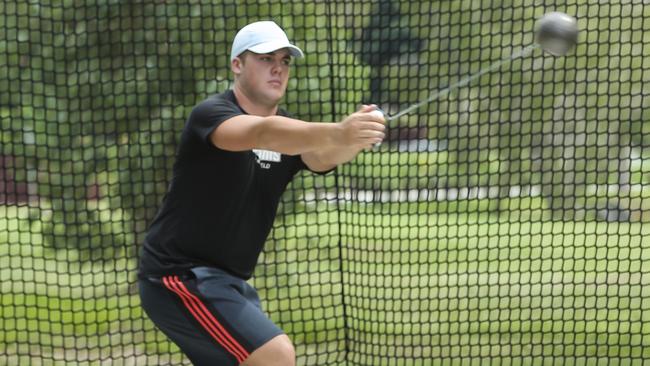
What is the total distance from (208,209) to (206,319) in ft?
1.36

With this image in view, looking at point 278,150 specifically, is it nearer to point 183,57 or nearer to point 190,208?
point 190,208

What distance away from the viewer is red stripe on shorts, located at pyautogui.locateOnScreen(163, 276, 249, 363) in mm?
4246

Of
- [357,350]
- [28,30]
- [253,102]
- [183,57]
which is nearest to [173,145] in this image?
[183,57]

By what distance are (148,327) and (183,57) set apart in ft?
6.80

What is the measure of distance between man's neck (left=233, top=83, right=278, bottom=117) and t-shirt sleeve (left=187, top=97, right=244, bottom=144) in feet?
0.54

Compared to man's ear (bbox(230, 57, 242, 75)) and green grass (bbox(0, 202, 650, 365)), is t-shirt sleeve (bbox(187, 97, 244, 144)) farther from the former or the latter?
green grass (bbox(0, 202, 650, 365))

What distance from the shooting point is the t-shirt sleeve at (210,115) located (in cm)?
412

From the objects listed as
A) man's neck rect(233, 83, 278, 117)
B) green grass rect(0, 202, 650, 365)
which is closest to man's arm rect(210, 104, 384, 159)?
man's neck rect(233, 83, 278, 117)

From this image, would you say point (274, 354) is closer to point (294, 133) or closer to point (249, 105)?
point (294, 133)

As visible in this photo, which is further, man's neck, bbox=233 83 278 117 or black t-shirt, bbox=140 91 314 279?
man's neck, bbox=233 83 278 117

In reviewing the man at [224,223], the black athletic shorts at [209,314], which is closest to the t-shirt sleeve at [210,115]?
the man at [224,223]

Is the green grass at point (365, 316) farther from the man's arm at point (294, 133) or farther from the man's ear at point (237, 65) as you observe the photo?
the man's arm at point (294, 133)

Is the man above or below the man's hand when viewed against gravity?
below

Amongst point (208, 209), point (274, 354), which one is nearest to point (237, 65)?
point (208, 209)
